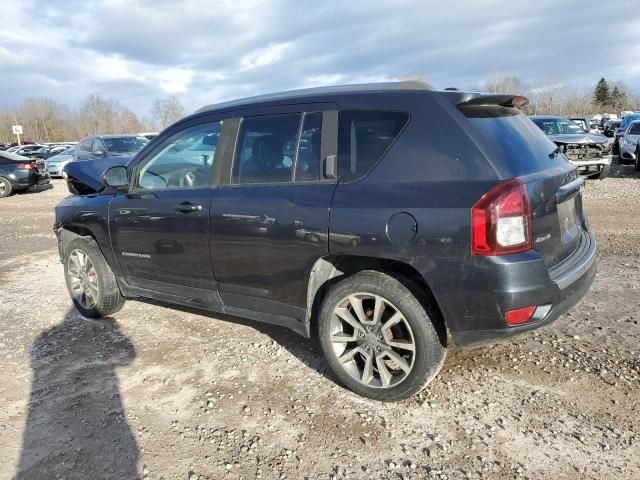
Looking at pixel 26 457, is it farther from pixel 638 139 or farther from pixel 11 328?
pixel 638 139

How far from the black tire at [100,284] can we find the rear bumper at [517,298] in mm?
3203

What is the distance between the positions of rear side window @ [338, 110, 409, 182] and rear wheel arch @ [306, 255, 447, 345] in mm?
527

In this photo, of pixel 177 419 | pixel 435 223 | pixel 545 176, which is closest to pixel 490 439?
pixel 435 223

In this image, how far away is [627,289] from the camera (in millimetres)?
4703

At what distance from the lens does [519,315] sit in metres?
2.66

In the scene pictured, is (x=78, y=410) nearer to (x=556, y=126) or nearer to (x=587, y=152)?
(x=587, y=152)

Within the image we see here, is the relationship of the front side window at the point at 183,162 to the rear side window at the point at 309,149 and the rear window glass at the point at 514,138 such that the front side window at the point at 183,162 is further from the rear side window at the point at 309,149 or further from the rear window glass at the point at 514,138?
the rear window glass at the point at 514,138

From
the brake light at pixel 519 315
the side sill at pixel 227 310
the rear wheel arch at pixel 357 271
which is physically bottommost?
the side sill at pixel 227 310

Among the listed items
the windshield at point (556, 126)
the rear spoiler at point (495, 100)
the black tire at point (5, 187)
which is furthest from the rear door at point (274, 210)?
the black tire at point (5, 187)

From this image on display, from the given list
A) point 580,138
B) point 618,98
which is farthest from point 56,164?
point 618,98

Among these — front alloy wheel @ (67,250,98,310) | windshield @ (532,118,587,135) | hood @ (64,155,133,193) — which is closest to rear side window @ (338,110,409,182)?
front alloy wheel @ (67,250,98,310)

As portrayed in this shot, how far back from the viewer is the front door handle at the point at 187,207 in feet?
11.9

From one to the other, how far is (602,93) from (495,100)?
98.1m

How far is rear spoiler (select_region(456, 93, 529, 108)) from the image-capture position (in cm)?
294
